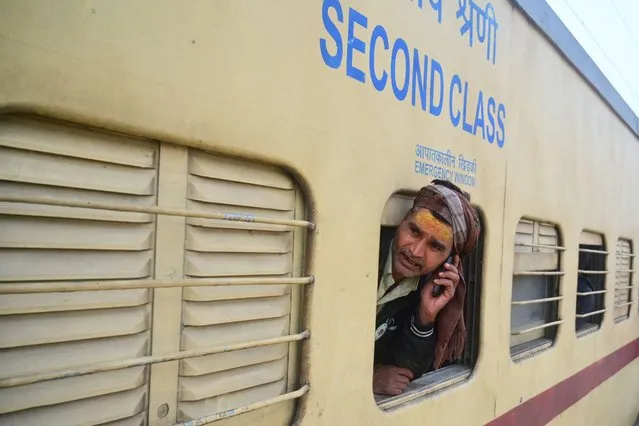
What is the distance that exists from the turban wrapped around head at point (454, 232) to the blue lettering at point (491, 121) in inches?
20.4

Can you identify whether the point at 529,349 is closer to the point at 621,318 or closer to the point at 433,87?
the point at 433,87

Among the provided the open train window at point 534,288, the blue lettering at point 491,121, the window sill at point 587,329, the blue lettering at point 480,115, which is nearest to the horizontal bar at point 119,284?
the blue lettering at point 480,115

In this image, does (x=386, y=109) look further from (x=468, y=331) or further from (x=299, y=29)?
(x=468, y=331)

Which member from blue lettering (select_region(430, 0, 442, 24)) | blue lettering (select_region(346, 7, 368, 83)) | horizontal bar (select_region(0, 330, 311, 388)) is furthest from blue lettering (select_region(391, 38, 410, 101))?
horizontal bar (select_region(0, 330, 311, 388))

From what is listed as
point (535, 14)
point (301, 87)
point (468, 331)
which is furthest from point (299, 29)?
point (535, 14)

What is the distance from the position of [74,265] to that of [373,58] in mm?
1090

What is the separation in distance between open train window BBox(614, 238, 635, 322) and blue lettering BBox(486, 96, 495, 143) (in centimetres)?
281

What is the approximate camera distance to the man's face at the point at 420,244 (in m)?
1.84

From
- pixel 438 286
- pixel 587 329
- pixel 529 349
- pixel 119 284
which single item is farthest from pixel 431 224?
pixel 587 329

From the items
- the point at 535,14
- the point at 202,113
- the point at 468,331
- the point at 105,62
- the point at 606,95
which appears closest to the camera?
the point at 105,62

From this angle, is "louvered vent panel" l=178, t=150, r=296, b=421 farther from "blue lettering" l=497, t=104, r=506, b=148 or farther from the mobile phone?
"blue lettering" l=497, t=104, r=506, b=148

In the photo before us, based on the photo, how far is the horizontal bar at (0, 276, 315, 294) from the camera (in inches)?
35.4

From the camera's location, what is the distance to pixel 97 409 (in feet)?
3.58

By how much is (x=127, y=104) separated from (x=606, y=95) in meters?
3.97
